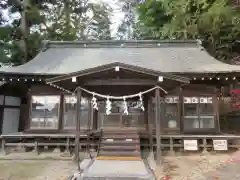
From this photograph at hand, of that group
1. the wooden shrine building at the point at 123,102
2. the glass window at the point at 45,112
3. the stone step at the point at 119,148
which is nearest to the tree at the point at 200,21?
the wooden shrine building at the point at 123,102

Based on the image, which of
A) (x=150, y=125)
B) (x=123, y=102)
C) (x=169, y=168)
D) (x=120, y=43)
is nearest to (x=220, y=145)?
(x=150, y=125)

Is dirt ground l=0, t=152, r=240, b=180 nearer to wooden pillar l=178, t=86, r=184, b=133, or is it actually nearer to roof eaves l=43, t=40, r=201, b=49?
wooden pillar l=178, t=86, r=184, b=133

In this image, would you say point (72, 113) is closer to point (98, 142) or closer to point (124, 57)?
point (98, 142)

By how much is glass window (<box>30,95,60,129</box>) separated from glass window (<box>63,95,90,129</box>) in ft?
1.09

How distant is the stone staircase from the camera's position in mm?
7230

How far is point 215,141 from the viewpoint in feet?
26.9

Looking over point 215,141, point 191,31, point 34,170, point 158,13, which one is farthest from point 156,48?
point 34,170

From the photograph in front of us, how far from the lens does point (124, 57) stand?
11.3 metres

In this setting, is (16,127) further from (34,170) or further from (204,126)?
(204,126)

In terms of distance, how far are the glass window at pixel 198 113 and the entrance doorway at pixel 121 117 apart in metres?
1.88

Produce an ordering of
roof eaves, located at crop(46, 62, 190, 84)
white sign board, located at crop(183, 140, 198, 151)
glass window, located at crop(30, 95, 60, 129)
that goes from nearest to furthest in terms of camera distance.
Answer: roof eaves, located at crop(46, 62, 190, 84) → white sign board, located at crop(183, 140, 198, 151) → glass window, located at crop(30, 95, 60, 129)

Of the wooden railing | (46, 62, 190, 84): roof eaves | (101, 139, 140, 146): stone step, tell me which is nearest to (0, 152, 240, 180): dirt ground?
the wooden railing

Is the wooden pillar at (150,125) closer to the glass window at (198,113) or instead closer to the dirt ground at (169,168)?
the dirt ground at (169,168)

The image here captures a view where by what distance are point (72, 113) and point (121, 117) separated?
2124 mm
